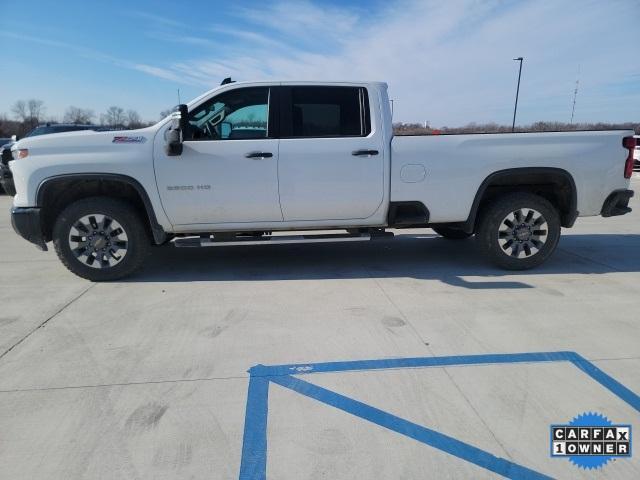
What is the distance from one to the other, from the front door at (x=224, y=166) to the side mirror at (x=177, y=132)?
0.06 meters

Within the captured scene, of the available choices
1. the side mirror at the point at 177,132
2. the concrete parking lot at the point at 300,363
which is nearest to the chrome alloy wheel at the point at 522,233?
the concrete parking lot at the point at 300,363

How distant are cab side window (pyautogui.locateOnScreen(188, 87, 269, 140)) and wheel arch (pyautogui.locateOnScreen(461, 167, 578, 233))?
2514 millimetres

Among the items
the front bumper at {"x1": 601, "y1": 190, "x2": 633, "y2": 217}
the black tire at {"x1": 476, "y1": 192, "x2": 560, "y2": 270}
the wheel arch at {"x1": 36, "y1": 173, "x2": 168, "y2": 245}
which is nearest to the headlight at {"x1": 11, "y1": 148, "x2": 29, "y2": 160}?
the wheel arch at {"x1": 36, "y1": 173, "x2": 168, "y2": 245}

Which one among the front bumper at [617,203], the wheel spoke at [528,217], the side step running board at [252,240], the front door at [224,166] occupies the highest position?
the front door at [224,166]

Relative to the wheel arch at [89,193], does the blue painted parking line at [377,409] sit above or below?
below

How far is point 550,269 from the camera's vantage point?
17.7ft

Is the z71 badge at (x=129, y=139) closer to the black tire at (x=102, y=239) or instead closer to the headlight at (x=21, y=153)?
the black tire at (x=102, y=239)

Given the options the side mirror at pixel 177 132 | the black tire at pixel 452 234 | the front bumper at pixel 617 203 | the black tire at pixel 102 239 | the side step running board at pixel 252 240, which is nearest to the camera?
the side mirror at pixel 177 132

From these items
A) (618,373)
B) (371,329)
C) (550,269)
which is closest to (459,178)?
(550,269)

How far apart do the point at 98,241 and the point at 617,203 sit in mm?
5817

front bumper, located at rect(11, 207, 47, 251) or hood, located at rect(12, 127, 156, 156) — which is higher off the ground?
hood, located at rect(12, 127, 156, 156)

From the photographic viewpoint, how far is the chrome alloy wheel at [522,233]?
5.14 meters

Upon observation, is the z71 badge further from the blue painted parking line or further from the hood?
the blue painted parking line

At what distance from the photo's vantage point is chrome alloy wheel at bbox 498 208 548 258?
5141mm
